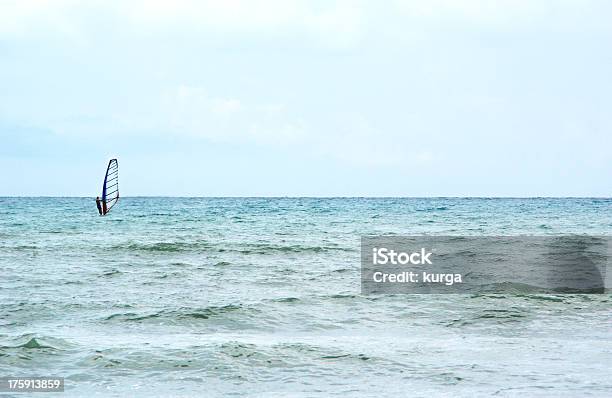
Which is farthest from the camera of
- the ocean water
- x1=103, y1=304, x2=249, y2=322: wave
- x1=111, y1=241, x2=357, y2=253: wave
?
x1=111, y1=241, x2=357, y2=253: wave

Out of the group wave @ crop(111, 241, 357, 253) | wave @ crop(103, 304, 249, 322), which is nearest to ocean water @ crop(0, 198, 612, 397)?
wave @ crop(103, 304, 249, 322)

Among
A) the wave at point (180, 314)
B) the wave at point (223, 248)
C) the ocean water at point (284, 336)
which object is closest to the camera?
the ocean water at point (284, 336)

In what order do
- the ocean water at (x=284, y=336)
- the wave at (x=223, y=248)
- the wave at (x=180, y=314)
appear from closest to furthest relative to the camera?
the ocean water at (x=284, y=336) → the wave at (x=180, y=314) → the wave at (x=223, y=248)

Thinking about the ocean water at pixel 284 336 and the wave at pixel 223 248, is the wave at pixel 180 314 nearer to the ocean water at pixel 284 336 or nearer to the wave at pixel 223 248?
the ocean water at pixel 284 336

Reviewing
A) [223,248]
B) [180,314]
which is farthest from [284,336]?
[223,248]

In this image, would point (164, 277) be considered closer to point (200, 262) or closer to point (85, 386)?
point (200, 262)

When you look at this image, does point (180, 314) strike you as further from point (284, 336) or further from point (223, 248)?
point (223, 248)

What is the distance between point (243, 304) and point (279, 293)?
1974 mm

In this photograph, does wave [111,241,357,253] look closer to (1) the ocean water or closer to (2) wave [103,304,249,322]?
(1) the ocean water

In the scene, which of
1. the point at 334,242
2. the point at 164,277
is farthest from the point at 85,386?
the point at 334,242

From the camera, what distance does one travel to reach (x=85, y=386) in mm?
8320

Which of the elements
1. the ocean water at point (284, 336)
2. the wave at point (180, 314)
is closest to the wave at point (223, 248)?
the ocean water at point (284, 336)

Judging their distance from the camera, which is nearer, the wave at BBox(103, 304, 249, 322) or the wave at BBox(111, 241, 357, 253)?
the wave at BBox(103, 304, 249, 322)

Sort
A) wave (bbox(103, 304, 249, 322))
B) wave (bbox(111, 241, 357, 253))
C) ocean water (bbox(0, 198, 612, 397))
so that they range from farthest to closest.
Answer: wave (bbox(111, 241, 357, 253)) < wave (bbox(103, 304, 249, 322)) < ocean water (bbox(0, 198, 612, 397))
